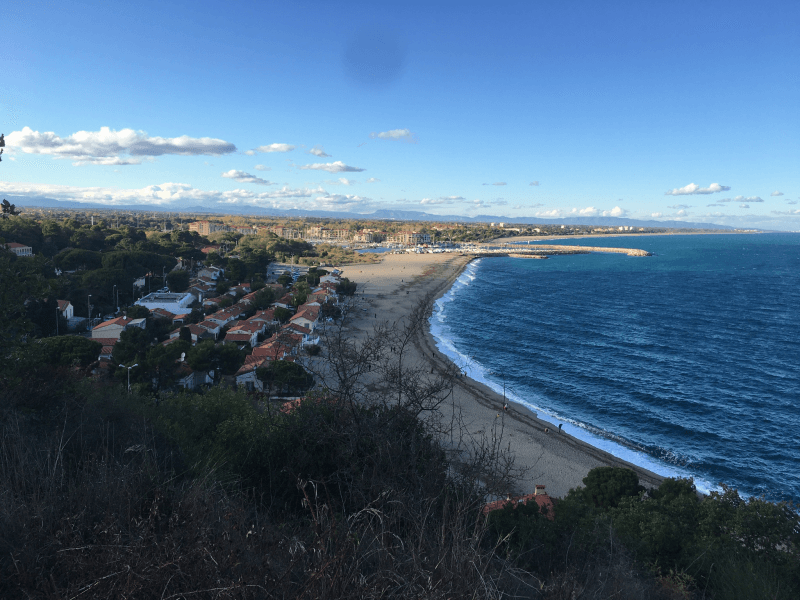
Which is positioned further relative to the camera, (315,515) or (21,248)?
(21,248)

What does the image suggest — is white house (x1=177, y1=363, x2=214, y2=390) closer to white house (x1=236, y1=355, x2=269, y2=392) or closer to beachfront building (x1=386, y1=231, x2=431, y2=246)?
white house (x1=236, y1=355, x2=269, y2=392)

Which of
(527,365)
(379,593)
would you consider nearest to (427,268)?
(527,365)

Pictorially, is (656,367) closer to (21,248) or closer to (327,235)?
(21,248)

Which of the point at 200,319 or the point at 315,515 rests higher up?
the point at 315,515

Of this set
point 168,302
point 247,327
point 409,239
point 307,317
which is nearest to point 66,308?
point 168,302

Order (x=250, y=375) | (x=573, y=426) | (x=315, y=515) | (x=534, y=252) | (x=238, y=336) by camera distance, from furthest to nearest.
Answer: (x=534, y=252) → (x=238, y=336) → (x=250, y=375) → (x=573, y=426) → (x=315, y=515)
